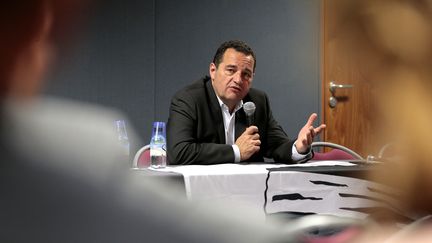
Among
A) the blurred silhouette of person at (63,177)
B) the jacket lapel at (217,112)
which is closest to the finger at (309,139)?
the jacket lapel at (217,112)

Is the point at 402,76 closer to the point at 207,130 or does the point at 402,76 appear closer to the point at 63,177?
the point at 63,177

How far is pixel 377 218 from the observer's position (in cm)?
13

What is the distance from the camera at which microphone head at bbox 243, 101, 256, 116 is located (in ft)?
5.33

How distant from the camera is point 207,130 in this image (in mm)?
1576

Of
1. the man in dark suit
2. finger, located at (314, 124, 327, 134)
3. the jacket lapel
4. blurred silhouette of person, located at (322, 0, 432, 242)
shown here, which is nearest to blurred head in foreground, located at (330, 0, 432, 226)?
blurred silhouette of person, located at (322, 0, 432, 242)

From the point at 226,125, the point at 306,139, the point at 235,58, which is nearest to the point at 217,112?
the point at 226,125

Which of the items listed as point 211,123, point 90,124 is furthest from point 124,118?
point 211,123

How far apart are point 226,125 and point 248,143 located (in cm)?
17

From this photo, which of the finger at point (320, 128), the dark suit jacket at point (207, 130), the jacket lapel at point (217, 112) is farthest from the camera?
the jacket lapel at point (217, 112)

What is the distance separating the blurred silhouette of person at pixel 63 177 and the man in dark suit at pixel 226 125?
1.29 m

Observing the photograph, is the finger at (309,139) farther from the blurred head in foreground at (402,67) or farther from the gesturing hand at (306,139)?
the blurred head in foreground at (402,67)

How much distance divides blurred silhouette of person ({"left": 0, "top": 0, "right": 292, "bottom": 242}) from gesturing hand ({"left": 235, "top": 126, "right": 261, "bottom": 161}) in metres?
1.31

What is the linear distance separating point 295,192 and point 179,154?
1.20 feet

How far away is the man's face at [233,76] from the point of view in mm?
1617
